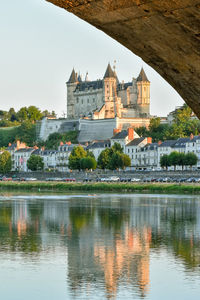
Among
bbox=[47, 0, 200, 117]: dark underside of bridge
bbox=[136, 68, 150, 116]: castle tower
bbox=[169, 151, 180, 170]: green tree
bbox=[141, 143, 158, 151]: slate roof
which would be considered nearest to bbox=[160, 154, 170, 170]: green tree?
bbox=[169, 151, 180, 170]: green tree

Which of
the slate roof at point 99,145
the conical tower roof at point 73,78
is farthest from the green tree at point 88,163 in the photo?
the conical tower roof at point 73,78

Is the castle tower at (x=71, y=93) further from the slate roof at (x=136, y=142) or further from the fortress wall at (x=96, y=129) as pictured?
the slate roof at (x=136, y=142)

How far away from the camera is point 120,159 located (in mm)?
84688

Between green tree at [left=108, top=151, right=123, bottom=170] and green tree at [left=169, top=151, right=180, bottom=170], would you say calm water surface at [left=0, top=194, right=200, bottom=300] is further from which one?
green tree at [left=108, top=151, right=123, bottom=170]

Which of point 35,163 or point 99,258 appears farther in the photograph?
point 35,163

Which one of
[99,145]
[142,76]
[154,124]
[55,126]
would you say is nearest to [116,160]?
[99,145]

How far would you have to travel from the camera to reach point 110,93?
12138cm

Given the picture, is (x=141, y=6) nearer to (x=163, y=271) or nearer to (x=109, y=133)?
(x=163, y=271)

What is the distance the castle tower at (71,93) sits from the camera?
12800cm

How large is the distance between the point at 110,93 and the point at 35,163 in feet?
103

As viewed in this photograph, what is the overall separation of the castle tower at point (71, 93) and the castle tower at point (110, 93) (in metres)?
9.21

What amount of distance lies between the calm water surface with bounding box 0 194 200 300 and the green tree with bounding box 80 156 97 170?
55.8m

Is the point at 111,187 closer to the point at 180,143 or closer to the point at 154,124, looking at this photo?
the point at 180,143

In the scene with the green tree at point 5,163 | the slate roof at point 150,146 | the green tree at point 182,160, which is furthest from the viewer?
the green tree at point 5,163
